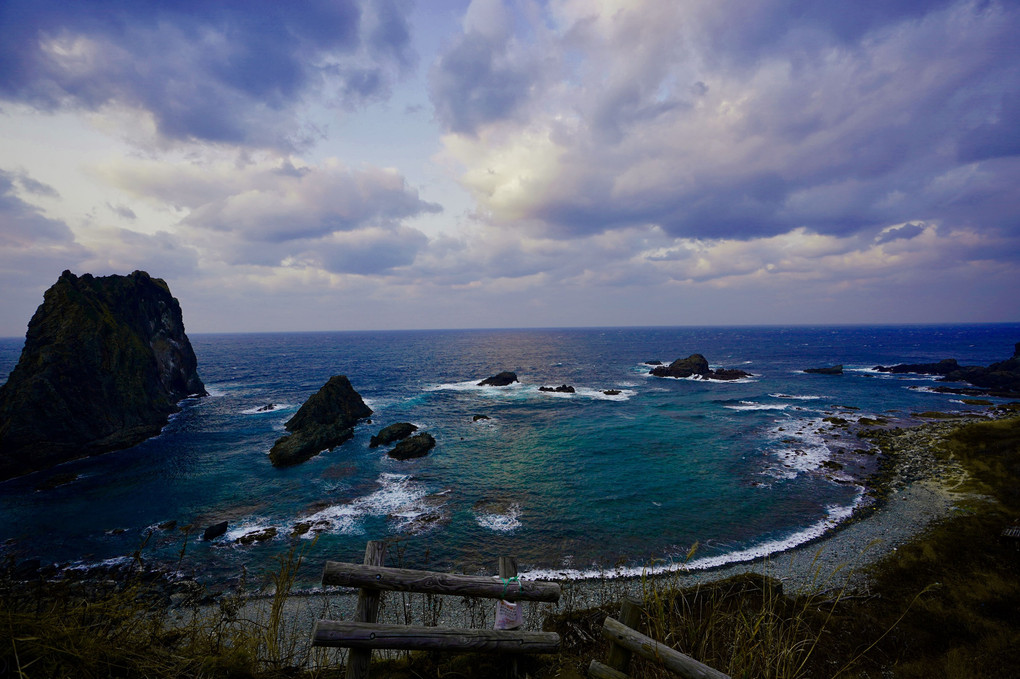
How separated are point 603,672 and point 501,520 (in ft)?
61.5

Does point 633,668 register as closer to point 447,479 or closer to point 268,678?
point 268,678

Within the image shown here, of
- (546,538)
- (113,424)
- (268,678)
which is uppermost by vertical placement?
(268,678)

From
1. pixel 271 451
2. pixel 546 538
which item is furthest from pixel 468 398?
pixel 546 538

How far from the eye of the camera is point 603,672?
5.00 m

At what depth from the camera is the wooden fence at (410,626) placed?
4.43 meters

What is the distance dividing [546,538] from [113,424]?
148 feet

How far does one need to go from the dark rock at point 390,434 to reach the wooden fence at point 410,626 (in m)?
33.5

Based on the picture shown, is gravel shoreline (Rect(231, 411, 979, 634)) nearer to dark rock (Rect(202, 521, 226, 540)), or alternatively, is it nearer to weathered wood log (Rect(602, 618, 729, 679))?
weathered wood log (Rect(602, 618, 729, 679))

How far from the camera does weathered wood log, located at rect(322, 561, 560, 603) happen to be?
182 inches

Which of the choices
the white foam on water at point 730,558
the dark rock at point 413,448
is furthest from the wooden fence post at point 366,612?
the dark rock at point 413,448

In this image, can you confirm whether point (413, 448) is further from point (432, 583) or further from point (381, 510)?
point (432, 583)

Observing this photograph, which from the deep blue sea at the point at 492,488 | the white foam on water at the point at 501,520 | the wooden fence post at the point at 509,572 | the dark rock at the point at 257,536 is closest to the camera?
the wooden fence post at the point at 509,572

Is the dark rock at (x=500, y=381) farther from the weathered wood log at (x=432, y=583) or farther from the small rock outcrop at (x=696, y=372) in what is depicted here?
the weathered wood log at (x=432, y=583)

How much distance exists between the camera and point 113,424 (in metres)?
37.9
